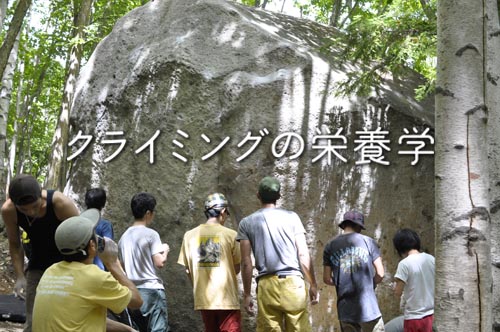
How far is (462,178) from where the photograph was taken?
3.53 metres

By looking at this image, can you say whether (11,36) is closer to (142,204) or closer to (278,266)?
(142,204)

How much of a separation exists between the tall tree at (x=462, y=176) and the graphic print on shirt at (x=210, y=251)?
3.28m

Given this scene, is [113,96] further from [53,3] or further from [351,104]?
[53,3]

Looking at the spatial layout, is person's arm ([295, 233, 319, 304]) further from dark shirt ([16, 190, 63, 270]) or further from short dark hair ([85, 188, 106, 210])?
dark shirt ([16, 190, 63, 270])

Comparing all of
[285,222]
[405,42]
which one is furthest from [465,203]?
[405,42]

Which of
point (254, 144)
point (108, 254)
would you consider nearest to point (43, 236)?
point (108, 254)

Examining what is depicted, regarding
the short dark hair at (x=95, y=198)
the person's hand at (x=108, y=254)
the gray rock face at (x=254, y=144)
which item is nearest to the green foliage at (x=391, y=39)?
the gray rock face at (x=254, y=144)

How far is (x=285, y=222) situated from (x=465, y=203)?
111 inches

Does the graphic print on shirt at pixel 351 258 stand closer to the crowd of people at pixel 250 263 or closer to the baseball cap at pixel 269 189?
the crowd of people at pixel 250 263

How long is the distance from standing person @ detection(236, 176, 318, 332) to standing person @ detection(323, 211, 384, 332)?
278mm

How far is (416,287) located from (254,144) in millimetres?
3071

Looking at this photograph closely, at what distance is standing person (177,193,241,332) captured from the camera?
6.51m

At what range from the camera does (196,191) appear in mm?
8383

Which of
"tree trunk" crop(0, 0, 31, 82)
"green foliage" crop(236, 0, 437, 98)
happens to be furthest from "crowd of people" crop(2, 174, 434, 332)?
"tree trunk" crop(0, 0, 31, 82)
